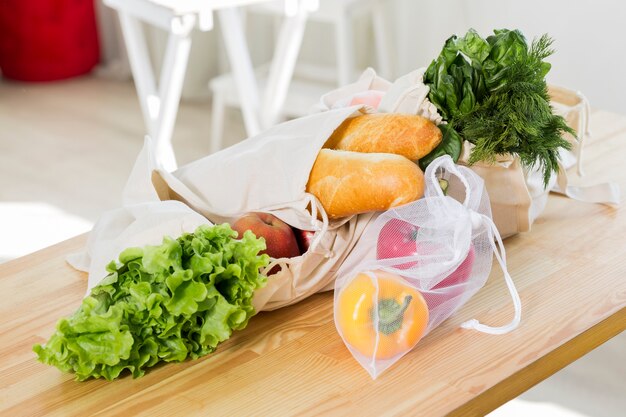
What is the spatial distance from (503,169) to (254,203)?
38cm

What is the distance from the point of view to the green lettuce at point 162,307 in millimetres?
1115

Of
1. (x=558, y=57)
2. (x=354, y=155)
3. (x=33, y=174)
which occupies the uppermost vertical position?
(x=354, y=155)

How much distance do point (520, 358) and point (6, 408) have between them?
621mm

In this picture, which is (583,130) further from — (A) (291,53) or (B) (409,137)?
(A) (291,53)

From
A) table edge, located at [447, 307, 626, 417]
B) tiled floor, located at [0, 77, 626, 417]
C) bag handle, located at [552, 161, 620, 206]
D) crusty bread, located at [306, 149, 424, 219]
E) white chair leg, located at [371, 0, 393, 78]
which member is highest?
crusty bread, located at [306, 149, 424, 219]

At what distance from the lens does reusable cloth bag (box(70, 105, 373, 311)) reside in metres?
1.29

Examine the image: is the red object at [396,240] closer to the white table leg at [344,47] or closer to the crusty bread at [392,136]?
the crusty bread at [392,136]

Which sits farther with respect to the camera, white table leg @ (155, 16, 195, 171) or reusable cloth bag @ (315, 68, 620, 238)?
white table leg @ (155, 16, 195, 171)

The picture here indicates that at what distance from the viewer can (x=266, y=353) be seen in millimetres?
1205

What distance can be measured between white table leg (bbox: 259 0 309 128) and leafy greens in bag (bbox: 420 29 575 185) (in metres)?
1.65

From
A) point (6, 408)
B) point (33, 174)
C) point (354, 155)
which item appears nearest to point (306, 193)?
point (354, 155)

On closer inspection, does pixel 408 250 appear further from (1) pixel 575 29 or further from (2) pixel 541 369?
(1) pixel 575 29

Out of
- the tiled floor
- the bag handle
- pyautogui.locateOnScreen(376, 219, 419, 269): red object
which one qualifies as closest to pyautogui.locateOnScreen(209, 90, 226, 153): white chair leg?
the tiled floor

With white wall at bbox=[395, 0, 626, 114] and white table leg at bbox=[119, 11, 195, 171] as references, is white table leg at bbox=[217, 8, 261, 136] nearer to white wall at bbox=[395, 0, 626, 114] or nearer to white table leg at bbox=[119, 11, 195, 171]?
white table leg at bbox=[119, 11, 195, 171]
